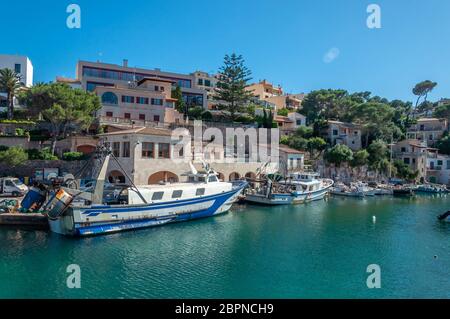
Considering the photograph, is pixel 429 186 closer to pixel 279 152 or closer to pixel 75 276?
pixel 279 152

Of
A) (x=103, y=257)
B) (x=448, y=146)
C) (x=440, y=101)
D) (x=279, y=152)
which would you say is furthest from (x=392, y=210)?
(x=440, y=101)

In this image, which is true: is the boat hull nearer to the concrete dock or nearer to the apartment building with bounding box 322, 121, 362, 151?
the concrete dock

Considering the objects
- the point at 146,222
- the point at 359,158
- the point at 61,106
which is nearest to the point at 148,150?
the point at 146,222

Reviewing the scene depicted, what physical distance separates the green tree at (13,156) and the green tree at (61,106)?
13.3 feet

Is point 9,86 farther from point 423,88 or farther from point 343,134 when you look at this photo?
point 423,88

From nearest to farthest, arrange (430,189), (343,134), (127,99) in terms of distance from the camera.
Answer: (127,99)
(430,189)
(343,134)

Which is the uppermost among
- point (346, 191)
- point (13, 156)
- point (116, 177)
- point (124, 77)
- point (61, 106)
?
point (124, 77)

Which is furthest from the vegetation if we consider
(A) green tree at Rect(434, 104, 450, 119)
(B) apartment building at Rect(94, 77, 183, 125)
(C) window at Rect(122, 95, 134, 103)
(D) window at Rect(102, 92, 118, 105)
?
(A) green tree at Rect(434, 104, 450, 119)

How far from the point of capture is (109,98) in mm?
44750

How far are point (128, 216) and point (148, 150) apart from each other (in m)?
10.8

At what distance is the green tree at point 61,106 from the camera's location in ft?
112

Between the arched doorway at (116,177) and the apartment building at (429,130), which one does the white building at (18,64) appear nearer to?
the arched doorway at (116,177)

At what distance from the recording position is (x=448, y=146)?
68.6m

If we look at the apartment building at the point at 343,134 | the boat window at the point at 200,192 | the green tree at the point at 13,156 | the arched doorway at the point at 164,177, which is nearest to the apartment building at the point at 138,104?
the arched doorway at the point at 164,177
